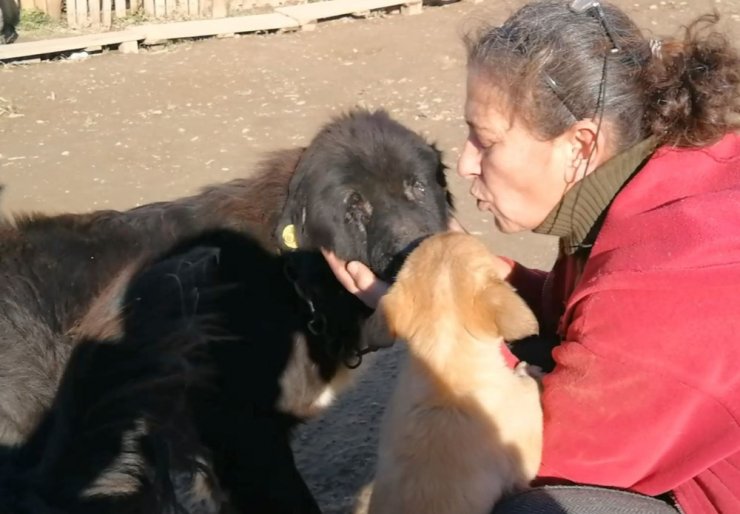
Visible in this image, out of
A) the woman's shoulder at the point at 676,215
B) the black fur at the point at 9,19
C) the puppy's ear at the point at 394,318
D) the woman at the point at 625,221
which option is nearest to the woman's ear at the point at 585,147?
the woman at the point at 625,221

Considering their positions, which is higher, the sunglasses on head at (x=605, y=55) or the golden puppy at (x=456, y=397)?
the sunglasses on head at (x=605, y=55)

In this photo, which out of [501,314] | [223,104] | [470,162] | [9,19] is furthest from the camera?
[9,19]

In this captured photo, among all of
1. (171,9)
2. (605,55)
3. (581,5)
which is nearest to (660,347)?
(605,55)

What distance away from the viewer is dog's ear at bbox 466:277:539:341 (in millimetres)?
2377

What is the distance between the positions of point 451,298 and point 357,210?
3.77ft

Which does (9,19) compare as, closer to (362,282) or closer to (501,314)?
(362,282)

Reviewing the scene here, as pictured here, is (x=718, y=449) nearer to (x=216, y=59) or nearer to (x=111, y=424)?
(x=111, y=424)

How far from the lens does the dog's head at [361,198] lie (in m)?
3.56

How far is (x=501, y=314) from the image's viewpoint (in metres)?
2.42

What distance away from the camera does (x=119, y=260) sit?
355cm

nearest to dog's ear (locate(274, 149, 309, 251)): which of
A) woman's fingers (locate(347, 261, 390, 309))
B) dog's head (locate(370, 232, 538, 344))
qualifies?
woman's fingers (locate(347, 261, 390, 309))

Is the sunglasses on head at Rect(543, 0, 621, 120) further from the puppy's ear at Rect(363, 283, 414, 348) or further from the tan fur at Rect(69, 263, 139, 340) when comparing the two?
the tan fur at Rect(69, 263, 139, 340)

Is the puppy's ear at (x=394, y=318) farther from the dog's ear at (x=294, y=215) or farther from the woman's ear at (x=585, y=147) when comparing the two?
the dog's ear at (x=294, y=215)

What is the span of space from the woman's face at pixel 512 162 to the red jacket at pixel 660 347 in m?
0.26
